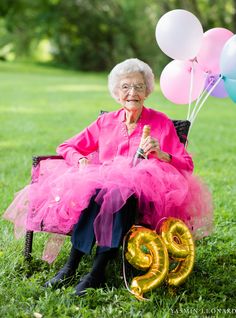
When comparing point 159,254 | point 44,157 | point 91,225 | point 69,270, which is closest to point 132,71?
point 44,157

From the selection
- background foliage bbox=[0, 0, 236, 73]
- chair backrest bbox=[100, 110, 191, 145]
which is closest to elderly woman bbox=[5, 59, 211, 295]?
chair backrest bbox=[100, 110, 191, 145]

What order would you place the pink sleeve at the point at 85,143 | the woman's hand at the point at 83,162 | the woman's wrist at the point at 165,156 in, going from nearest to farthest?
the woman's wrist at the point at 165,156
the woman's hand at the point at 83,162
the pink sleeve at the point at 85,143

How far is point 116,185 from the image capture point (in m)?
3.41

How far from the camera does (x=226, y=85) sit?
3992 mm

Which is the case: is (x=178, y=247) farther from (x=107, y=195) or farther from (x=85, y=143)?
(x=85, y=143)

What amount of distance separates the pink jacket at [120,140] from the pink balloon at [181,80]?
0.46 meters

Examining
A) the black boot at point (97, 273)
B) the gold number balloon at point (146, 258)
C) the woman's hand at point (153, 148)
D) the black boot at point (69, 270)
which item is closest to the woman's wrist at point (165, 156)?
the woman's hand at point (153, 148)

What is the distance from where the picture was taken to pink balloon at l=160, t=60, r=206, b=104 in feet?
13.9

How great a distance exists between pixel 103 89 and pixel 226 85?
529 inches

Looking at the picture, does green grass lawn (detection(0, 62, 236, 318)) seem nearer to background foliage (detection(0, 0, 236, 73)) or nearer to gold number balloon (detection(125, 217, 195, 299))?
gold number balloon (detection(125, 217, 195, 299))

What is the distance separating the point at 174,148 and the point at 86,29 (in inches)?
940

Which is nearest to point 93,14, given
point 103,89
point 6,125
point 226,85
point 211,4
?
point 211,4

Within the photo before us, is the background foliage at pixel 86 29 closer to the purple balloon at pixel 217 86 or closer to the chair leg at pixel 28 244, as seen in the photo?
the purple balloon at pixel 217 86

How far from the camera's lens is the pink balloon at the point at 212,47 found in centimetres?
412
